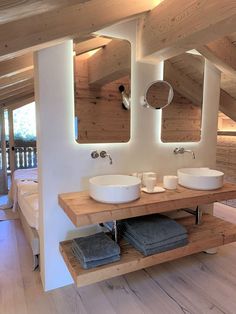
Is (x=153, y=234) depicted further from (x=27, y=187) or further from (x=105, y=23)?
(x=27, y=187)

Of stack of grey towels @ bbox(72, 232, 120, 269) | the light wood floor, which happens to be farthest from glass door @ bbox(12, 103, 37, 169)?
stack of grey towels @ bbox(72, 232, 120, 269)

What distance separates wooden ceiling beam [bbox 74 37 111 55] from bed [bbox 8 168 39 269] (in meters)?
1.49

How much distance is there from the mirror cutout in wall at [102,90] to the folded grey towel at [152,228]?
28.1 inches

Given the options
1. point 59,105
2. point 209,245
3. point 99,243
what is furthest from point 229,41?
point 99,243

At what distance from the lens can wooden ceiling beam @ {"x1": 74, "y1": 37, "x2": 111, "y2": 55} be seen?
6.59 feet

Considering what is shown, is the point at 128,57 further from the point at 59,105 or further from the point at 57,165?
the point at 57,165

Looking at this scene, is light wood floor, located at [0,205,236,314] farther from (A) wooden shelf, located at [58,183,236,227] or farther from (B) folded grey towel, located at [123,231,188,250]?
(A) wooden shelf, located at [58,183,236,227]

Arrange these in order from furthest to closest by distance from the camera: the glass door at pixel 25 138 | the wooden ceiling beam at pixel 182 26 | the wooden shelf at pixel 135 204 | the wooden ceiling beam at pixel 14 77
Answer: the glass door at pixel 25 138, the wooden ceiling beam at pixel 14 77, the wooden shelf at pixel 135 204, the wooden ceiling beam at pixel 182 26

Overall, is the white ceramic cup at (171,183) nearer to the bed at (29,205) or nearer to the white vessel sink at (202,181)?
the white vessel sink at (202,181)

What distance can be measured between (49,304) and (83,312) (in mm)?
281

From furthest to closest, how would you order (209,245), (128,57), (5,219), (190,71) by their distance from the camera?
(5,219) → (190,71) → (128,57) → (209,245)

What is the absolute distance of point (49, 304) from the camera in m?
1.87

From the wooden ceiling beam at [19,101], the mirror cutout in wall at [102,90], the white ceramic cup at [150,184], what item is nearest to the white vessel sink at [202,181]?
the white ceramic cup at [150,184]

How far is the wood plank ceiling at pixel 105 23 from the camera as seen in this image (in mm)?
1254
